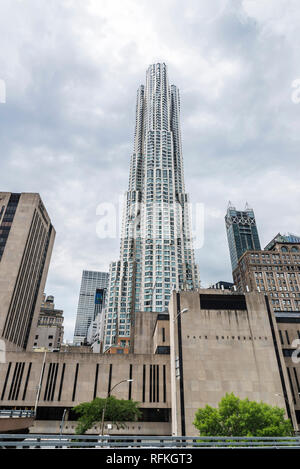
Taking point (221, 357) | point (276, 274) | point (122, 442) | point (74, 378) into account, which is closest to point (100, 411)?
point (74, 378)

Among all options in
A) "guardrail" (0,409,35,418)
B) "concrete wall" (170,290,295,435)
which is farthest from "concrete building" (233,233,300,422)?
"guardrail" (0,409,35,418)

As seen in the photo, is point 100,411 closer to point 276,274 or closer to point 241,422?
point 241,422

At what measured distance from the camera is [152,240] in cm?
14950

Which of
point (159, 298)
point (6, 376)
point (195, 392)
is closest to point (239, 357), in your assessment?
point (195, 392)

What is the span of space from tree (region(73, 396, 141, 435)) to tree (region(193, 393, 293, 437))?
15154mm

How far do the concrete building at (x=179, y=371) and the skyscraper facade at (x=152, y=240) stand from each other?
62566mm

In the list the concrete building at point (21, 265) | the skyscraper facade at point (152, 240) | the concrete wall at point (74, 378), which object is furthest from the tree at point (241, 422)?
the skyscraper facade at point (152, 240)

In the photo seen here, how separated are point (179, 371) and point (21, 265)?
6903cm

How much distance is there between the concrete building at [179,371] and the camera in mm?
44375

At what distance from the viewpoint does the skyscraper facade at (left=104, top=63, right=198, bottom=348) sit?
442 ft

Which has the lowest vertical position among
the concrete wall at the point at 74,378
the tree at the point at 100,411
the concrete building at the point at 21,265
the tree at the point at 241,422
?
the tree at the point at 241,422

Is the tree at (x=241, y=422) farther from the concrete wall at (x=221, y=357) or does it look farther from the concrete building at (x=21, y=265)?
the concrete building at (x=21, y=265)
